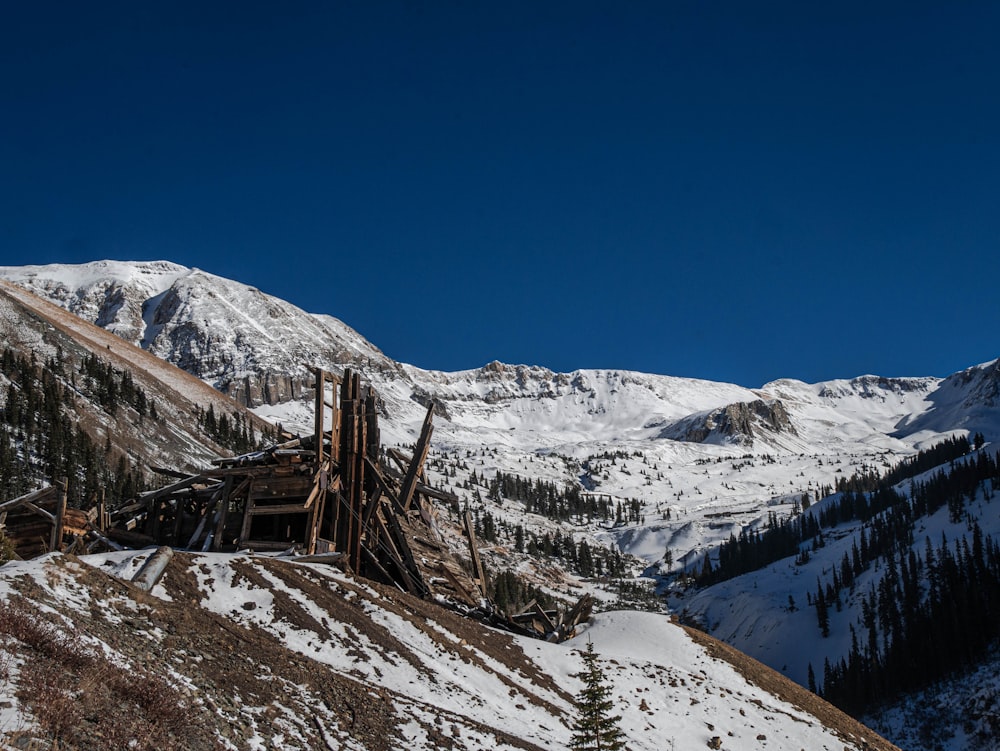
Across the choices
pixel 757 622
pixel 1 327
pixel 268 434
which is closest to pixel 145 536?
pixel 1 327

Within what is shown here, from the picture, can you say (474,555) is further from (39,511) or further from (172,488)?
(39,511)

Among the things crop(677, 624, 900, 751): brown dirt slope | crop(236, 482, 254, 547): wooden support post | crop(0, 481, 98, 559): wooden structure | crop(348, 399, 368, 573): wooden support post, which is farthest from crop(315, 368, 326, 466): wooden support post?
crop(677, 624, 900, 751): brown dirt slope

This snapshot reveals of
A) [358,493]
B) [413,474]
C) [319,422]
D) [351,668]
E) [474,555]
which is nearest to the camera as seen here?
[351,668]

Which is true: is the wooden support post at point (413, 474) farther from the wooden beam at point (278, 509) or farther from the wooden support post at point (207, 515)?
the wooden support post at point (207, 515)

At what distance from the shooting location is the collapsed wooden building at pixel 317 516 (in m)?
Answer: 29.9

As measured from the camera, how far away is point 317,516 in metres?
29.4

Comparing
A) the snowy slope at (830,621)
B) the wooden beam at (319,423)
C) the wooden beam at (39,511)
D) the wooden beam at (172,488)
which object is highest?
the wooden beam at (319,423)

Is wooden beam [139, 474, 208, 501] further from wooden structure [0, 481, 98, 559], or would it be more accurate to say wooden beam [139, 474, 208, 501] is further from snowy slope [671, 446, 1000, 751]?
snowy slope [671, 446, 1000, 751]

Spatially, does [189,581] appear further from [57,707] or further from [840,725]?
Answer: [840,725]

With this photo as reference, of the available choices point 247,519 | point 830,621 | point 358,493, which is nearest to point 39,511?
point 247,519

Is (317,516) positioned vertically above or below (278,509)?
below

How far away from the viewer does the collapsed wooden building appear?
2992cm

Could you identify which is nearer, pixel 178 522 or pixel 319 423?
pixel 319 423

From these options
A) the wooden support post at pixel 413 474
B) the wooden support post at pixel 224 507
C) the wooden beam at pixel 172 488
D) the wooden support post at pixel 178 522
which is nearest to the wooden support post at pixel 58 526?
the wooden beam at pixel 172 488
